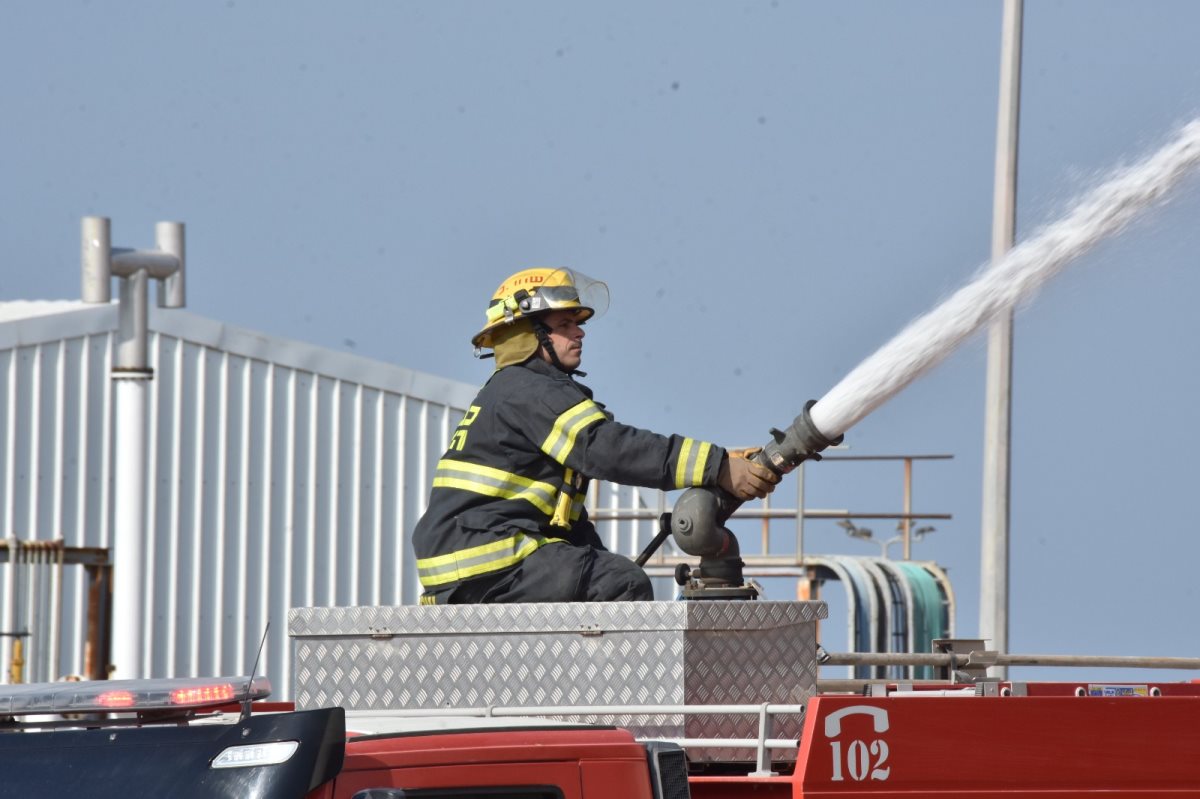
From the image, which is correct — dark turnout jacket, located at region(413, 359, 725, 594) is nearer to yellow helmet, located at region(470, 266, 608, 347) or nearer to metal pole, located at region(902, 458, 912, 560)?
yellow helmet, located at region(470, 266, 608, 347)

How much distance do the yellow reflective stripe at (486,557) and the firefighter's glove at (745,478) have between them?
0.63 metres

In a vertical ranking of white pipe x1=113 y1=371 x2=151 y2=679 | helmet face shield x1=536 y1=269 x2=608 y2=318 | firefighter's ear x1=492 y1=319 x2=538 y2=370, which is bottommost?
white pipe x1=113 y1=371 x2=151 y2=679

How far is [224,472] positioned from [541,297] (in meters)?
15.9

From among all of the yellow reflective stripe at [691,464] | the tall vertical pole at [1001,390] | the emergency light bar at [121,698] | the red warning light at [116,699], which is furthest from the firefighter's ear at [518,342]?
the tall vertical pole at [1001,390]

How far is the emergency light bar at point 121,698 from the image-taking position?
4.10 metres

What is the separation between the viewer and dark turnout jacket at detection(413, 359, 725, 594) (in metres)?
5.89

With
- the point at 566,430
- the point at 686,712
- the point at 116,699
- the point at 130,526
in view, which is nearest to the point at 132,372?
the point at 130,526

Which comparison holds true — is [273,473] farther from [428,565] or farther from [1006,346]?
[428,565]

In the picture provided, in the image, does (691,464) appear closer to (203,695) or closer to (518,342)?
(518,342)

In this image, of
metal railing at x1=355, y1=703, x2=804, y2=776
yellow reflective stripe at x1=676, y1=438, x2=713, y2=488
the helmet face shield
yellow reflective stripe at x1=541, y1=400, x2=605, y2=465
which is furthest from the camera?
the helmet face shield

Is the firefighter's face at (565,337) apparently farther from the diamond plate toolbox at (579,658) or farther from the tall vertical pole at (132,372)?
the tall vertical pole at (132,372)

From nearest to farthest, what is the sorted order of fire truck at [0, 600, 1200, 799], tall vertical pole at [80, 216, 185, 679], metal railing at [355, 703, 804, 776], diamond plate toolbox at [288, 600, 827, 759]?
fire truck at [0, 600, 1200, 799] → metal railing at [355, 703, 804, 776] → diamond plate toolbox at [288, 600, 827, 759] → tall vertical pole at [80, 216, 185, 679]

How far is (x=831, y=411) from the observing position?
5754 mm

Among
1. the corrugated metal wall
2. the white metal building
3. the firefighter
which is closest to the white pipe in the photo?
the white metal building
